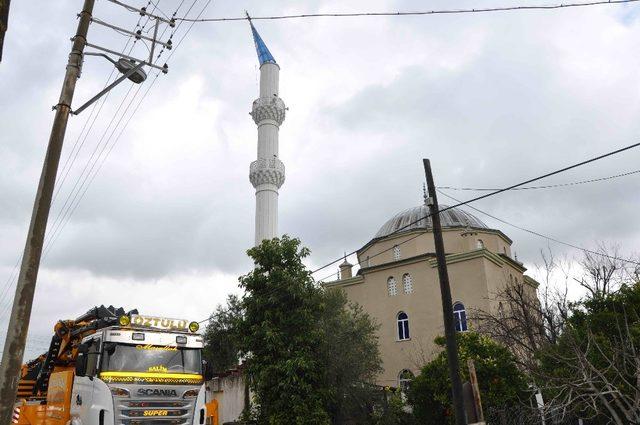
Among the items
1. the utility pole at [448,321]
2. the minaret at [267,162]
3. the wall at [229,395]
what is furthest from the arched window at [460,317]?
the utility pole at [448,321]

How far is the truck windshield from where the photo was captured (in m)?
11.4

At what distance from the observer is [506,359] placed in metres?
20.0

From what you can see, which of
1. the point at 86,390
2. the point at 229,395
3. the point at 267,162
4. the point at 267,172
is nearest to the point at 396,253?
the point at 267,172

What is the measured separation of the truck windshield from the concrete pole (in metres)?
4.63

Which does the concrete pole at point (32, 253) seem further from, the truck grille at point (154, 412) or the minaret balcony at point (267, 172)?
the minaret balcony at point (267, 172)

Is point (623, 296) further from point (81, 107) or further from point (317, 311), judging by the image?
point (81, 107)

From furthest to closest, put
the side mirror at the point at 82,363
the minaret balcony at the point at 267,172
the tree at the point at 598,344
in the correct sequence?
the minaret balcony at the point at 267,172 → the tree at the point at 598,344 → the side mirror at the point at 82,363

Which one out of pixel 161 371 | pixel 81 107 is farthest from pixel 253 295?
pixel 81 107

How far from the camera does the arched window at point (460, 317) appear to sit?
31.2 m

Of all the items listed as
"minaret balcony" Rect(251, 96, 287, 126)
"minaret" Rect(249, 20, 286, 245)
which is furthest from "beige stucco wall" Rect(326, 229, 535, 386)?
"minaret balcony" Rect(251, 96, 287, 126)

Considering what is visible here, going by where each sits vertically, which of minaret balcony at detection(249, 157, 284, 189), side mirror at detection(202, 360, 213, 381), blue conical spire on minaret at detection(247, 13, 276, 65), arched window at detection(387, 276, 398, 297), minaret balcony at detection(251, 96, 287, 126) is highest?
blue conical spire on minaret at detection(247, 13, 276, 65)

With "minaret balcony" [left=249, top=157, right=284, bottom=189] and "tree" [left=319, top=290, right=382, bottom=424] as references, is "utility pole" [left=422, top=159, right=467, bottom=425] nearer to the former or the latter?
"tree" [left=319, top=290, right=382, bottom=424]

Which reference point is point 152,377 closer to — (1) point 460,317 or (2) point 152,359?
(2) point 152,359

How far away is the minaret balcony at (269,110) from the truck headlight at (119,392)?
31688mm
